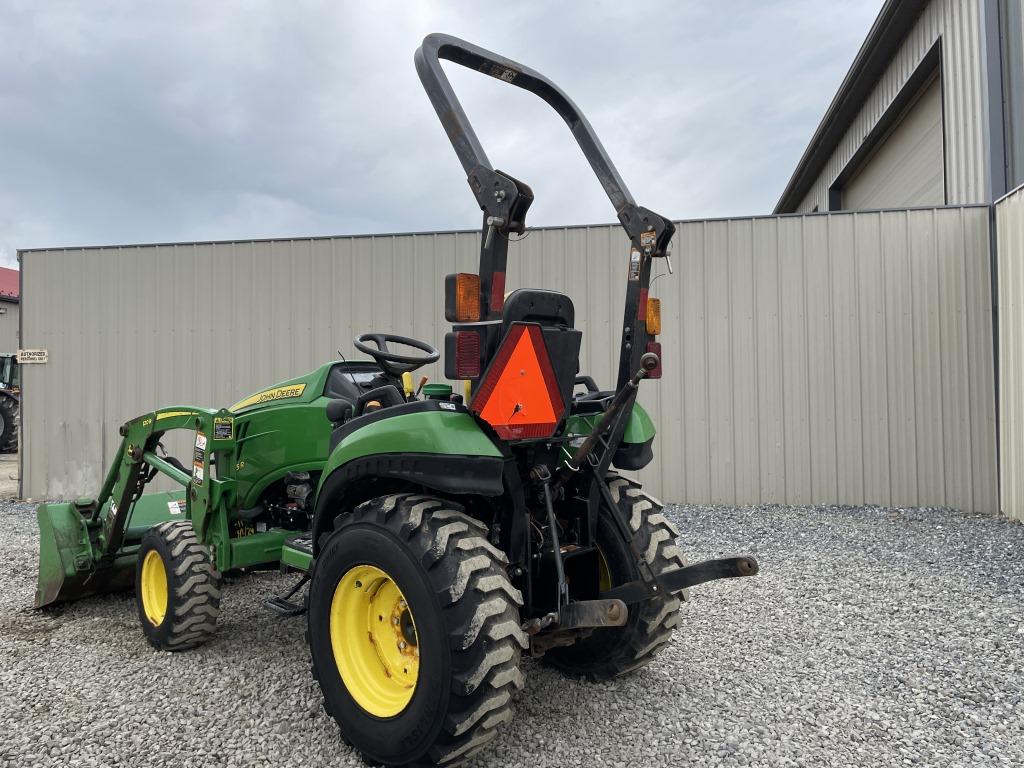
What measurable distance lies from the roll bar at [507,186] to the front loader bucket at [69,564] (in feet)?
10.8

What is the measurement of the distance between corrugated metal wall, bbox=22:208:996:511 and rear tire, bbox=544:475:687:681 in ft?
15.7

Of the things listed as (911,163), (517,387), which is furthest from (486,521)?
(911,163)

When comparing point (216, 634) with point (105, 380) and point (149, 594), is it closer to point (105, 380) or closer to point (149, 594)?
point (149, 594)

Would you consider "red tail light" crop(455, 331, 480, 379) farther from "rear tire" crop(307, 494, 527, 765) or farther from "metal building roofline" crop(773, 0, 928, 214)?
"metal building roofline" crop(773, 0, 928, 214)

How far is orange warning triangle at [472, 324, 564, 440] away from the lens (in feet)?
8.12

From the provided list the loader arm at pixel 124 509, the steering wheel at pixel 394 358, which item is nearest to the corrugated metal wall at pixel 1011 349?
the steering wheel at pixel 394 358

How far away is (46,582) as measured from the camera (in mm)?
4379

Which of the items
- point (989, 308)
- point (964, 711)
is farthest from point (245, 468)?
point (989, 308)

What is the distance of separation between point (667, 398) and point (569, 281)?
64.3 inches

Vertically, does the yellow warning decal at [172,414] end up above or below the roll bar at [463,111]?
below

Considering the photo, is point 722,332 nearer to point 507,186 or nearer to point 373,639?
point 507,186

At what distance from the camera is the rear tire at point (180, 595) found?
3.59 m

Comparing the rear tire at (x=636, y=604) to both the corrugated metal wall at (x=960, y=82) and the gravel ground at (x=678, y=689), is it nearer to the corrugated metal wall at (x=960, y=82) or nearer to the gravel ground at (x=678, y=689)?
the gravel ground at (x=678, y=689)

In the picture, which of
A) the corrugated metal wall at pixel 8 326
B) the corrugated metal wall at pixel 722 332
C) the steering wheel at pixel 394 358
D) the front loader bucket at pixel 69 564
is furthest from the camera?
the corrugated metal wall at pixel 8 326
